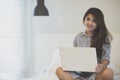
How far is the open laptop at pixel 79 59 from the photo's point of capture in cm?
209

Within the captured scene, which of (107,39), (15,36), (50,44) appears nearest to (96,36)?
(107,39)

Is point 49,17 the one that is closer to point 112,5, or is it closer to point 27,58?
point 27,58

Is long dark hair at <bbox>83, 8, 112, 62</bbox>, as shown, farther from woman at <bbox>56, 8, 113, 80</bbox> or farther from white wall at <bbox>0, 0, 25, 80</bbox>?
white wall at <bbox>0, 0, 25, 80</bbox>

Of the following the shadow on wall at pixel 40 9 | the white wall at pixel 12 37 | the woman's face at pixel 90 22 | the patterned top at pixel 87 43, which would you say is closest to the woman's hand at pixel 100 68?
the patterned top at pixel 87 43

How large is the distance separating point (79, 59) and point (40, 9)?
1.26 metres

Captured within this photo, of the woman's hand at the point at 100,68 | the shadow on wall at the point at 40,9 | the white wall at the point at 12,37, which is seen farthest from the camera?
the white wall at the point at 12,37

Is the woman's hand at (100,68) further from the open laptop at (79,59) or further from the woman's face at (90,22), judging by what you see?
the woman's face at (90,22)

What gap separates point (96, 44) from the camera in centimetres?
229

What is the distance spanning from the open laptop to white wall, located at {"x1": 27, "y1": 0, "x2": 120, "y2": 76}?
1.28 metres

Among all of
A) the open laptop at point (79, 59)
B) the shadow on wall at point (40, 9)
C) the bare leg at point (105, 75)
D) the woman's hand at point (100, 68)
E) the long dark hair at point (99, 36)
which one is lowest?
the bare leg at point (105, 75)

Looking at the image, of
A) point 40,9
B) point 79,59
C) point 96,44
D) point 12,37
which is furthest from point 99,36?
point 12,37

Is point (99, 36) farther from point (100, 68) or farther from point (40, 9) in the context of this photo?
point (40, 9)

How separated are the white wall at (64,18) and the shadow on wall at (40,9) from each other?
7.2 inches

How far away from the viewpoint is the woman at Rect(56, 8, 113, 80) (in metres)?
2.12
